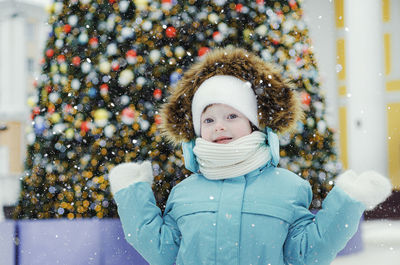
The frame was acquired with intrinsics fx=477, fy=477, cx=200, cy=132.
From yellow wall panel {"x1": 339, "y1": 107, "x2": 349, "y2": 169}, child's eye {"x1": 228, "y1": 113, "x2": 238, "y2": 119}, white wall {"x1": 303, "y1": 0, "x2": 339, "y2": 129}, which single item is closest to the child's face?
child's eye {"x1": 228, "y1": 113, "x2": 238, "y2": 119}

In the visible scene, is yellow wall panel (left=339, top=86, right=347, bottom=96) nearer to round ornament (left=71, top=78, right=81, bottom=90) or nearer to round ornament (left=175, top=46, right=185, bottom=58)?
round ornament (left=175, top=46, right=185, bottom=58)

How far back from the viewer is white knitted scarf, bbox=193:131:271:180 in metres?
1.22

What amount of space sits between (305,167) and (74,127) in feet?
3.32

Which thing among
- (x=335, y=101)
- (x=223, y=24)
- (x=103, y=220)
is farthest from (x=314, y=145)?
(x=335, y=101)

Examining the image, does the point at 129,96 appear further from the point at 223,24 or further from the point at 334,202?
the point at 334,202

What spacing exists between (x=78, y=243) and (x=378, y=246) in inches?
83.2

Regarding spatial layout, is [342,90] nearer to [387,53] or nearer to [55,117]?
[387,53]

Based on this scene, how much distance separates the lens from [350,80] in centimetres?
626

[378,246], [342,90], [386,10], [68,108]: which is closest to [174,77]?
[68,108]

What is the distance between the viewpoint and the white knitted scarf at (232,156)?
1.22m

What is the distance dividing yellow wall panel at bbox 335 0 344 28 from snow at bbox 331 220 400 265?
3.97 meters

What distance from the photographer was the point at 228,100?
4.22ft

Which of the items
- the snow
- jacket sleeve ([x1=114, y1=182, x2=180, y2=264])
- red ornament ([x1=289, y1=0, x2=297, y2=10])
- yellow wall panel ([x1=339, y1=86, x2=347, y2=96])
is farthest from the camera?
yellow wall panel ([x1=339, y1=86, x2=347, y2=96])

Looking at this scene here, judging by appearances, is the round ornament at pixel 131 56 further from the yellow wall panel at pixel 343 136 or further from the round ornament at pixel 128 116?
the yellow wall panel at pixel 343 136
